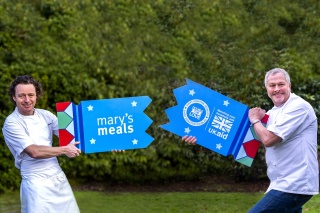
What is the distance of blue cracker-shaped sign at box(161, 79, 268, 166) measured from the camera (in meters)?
5.62

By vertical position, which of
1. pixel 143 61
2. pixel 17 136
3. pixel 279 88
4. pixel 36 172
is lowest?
pixel 36 172

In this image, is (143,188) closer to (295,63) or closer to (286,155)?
(295,63)

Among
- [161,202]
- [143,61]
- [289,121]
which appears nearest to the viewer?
[289,121]

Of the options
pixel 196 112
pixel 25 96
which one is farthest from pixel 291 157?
pixel 25 96

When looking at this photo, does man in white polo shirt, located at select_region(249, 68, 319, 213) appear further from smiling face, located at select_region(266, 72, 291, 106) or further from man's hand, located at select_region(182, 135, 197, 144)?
man's hand, located at select_region(182, 135, 197, 144)

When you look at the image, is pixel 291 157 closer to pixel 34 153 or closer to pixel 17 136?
pixel 34 153

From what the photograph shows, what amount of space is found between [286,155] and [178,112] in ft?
3.40

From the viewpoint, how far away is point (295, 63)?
1123cm

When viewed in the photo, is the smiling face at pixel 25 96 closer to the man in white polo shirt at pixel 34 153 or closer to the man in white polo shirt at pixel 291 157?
the man in white polo shirt at pixel 34 153

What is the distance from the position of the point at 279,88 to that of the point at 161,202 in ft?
15.4

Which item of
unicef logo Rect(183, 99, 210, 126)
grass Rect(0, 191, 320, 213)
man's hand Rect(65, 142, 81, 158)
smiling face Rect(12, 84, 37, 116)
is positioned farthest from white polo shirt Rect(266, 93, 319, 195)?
grass Rect(0, 191, 320, 213)

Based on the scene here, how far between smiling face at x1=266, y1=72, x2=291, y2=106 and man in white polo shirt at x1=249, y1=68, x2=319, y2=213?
0.21 ft

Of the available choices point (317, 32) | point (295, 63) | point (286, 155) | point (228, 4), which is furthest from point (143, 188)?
point (286, 155)

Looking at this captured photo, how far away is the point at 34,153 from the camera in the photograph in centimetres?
518
